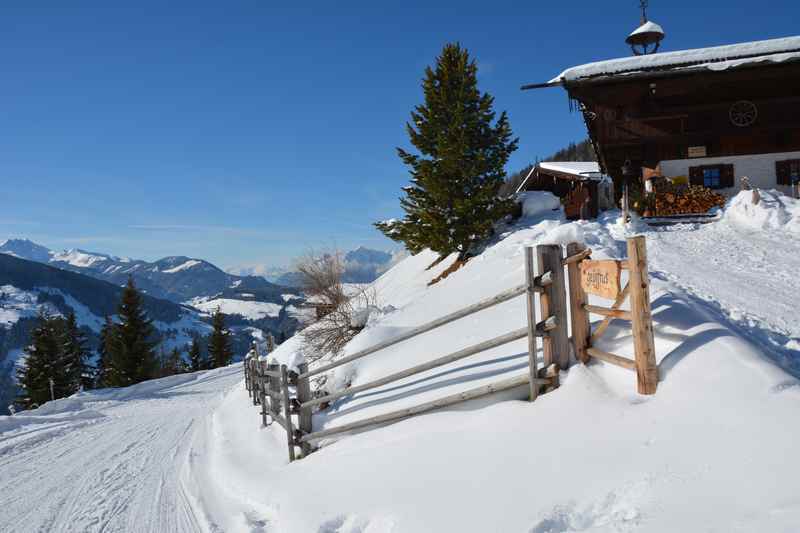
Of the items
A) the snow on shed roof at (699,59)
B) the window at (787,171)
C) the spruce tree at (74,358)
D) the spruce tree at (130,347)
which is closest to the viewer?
the snow on shed roof at (699,59)

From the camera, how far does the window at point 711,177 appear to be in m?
19.1

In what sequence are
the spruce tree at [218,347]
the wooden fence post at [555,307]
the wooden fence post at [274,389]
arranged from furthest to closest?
the spruce tree at [218,347] → the wooden fence post at [274,389] → the wooden fence post at [555,307]

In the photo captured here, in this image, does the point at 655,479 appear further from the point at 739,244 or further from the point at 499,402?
the point at 739,244

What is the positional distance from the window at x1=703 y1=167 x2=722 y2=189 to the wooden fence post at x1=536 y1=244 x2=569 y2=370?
18.9 metres

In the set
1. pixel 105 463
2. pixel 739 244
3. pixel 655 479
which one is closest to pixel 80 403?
pixel 105 463

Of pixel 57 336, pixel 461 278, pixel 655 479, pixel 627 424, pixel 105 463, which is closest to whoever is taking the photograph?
pixel 655 479

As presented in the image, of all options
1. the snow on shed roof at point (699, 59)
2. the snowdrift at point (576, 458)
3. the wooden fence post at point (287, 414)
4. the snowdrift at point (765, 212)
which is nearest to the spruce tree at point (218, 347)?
the snow on shed roof at point (699, 59)

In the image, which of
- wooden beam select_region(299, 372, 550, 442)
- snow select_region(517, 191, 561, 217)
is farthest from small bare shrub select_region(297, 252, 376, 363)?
snow select_region(517, 191, 561, 217)

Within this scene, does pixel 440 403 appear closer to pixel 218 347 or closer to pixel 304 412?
pixel 304 412

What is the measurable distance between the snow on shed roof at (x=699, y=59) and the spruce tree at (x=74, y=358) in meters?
35.0

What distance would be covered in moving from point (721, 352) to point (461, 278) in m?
9.90

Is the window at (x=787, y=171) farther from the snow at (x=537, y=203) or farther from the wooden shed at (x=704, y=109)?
the snow at (x=537, y=203)

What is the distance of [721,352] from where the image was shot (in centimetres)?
363

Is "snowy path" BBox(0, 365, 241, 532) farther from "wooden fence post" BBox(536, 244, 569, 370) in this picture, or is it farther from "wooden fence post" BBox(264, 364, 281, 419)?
"wooden fence post" BBox(536, 244, 569, 370)
